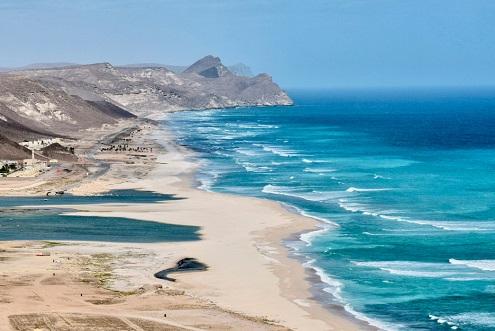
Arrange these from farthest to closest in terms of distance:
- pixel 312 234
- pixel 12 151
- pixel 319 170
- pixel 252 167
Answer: pixel 12 151, pixel 252 167, pixel 319 170, pixel 312 234

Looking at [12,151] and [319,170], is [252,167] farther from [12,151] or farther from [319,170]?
[12,151]

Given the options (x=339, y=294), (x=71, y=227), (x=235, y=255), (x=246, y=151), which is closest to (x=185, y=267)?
(x=235, y=255)

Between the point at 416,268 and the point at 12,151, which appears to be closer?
the point at 416,268

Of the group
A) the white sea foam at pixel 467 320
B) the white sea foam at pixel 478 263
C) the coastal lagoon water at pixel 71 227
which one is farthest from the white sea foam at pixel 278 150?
the white sea foam at pixel 467 320

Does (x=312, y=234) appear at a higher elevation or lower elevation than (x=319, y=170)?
lower

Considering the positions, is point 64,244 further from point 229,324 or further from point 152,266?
point 229,324

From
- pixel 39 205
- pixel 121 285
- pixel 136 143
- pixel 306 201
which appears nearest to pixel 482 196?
pixel 306 201
